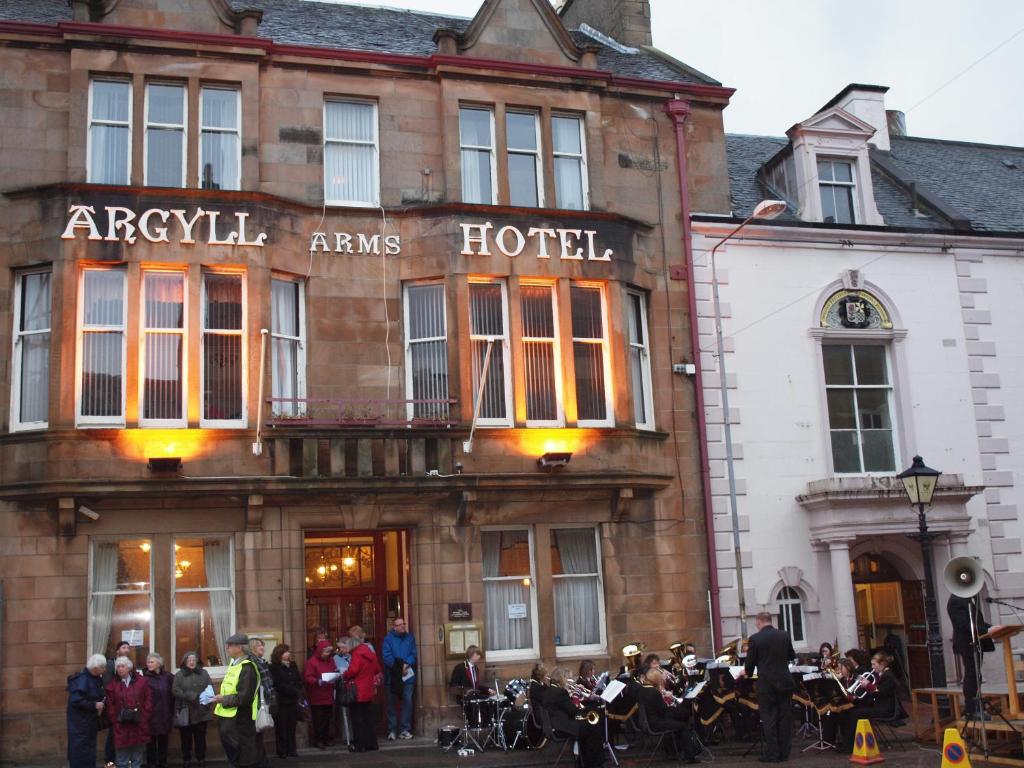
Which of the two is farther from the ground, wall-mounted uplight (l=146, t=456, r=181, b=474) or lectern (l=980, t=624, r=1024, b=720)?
wall-mounted uplight (l=146, t=456, r=181, b=474)

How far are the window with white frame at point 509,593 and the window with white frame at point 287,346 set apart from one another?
13.1 feet

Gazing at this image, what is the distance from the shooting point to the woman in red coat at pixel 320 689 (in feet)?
59.2

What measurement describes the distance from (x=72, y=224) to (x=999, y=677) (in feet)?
59.9

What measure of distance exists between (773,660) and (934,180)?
1524 centimetres

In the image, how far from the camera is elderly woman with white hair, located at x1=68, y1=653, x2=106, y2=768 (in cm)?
1450

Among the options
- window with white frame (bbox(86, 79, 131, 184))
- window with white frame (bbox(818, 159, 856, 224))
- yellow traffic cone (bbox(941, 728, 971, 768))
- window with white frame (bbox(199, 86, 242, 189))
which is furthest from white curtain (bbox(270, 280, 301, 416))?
yellow traffic cone (bbox(941, 728, 971, 768))

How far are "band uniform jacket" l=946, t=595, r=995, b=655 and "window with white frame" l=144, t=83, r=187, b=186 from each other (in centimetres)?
1373

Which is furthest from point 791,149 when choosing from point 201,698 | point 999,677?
point 201,698

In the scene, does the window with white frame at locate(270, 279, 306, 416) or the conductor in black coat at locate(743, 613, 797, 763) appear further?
the window with white frame at locate(270, 279, 306, 416)

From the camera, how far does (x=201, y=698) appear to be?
52.9 feet

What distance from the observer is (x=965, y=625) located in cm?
1587

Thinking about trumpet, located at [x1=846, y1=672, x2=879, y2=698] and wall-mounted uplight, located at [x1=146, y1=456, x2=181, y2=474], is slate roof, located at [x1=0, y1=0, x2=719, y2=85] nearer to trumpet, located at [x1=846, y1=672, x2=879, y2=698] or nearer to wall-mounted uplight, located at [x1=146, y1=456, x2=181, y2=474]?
wall-mounted uplight, located at [x1=146, y1=456, x2=181, y2=474]

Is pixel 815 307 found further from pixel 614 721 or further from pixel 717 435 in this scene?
pixel 614 721

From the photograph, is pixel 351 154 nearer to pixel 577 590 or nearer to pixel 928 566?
Result: pixel 577 590
